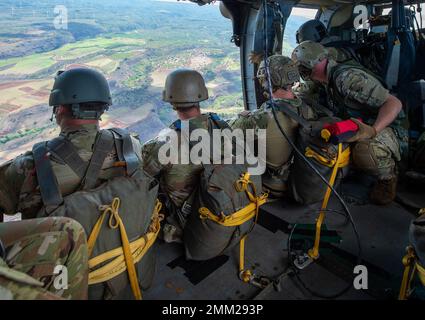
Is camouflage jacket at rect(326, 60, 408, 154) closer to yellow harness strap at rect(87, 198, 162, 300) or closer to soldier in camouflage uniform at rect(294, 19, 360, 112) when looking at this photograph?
soldier in camouflage uniform at rect(294, 19, 360, 112)

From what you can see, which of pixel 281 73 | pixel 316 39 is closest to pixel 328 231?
pixel 281 73

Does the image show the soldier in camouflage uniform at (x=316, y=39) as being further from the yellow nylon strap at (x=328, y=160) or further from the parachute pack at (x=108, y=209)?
the parachute pack at (x=108, y=209)

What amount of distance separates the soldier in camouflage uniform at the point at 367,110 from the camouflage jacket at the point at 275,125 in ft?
1.43

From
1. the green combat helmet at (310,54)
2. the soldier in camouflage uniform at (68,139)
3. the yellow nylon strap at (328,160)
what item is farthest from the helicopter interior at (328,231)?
the soldier in camouflage uniform at (68,139)

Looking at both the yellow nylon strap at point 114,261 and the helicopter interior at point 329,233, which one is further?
the helicopter interior at point 329,233

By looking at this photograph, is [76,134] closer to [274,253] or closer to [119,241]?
[119,241]

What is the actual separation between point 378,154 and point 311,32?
228cm

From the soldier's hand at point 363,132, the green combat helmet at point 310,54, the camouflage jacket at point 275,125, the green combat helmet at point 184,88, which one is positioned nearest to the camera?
the green combat helmet at point 184,88

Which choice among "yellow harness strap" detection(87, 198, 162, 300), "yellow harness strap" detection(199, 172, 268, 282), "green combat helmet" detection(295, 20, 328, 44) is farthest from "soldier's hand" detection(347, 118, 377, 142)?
"green combat helmet" detection(295, 20, 328, 44)

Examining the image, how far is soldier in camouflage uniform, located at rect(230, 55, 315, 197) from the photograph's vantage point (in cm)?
243

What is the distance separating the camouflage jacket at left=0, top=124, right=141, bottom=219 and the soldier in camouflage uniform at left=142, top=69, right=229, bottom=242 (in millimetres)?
457

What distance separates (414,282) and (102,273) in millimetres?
1715

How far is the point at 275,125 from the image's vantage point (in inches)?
95.1

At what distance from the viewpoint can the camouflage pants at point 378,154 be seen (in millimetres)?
A: 2537
